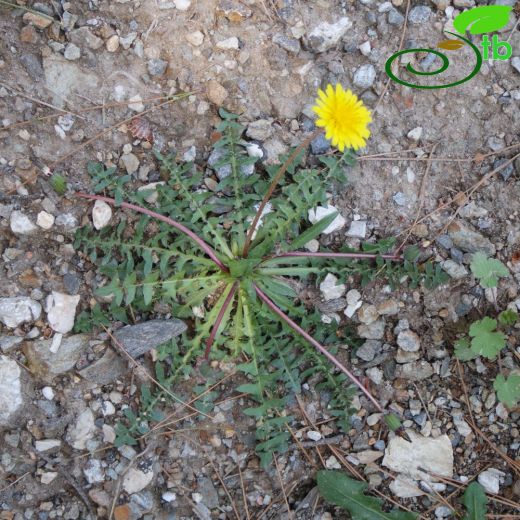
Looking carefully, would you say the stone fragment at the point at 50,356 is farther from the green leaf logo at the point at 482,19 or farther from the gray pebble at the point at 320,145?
the green leaf logo at the point at 482,19

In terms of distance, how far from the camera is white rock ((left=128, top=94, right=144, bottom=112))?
3.29 metres

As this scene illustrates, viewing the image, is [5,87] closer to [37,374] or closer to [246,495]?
[37,374]

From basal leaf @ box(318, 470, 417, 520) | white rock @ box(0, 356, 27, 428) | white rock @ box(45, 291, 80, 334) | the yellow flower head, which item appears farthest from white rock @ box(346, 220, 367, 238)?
white rock @ box(0, 356, 27, 428)

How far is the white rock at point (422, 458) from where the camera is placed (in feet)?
10.7

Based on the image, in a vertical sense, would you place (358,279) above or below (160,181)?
below

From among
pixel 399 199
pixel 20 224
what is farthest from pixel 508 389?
pixel 20 224

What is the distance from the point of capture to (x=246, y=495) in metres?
3.22

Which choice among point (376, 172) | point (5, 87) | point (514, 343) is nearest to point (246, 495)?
Answer: point (514, 343)

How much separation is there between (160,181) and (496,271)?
187 cm

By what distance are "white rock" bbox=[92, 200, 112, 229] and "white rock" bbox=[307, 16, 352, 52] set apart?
4.71ft

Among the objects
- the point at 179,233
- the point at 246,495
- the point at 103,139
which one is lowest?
the point at 246,495

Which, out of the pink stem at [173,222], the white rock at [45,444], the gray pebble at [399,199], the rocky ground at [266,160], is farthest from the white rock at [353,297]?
the white rock at [45,444]

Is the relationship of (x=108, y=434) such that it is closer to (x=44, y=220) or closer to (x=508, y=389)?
(x=44, y=220)

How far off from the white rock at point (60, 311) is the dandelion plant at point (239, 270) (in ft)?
0.68
